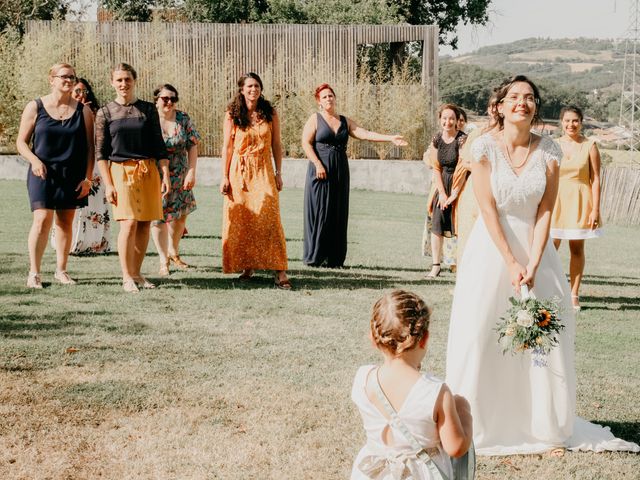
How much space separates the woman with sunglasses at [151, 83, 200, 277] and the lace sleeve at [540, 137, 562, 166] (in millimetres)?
5574

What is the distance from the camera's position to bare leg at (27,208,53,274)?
8922mm

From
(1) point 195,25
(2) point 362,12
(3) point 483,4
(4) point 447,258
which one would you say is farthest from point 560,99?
(4) point 447,258

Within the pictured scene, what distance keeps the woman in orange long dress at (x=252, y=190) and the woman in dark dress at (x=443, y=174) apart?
2.06m

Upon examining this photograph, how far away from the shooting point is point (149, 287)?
916 centimetres

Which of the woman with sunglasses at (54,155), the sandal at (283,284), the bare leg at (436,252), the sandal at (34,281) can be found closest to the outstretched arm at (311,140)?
the bare leg at (436,252)

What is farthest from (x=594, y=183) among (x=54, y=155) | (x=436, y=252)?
(x=54, y=155)


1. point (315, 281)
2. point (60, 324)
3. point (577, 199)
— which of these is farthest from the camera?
point (315, 281)

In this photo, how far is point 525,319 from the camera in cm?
444

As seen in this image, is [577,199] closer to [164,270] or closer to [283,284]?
[283,284]

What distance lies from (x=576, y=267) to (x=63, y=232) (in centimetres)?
513

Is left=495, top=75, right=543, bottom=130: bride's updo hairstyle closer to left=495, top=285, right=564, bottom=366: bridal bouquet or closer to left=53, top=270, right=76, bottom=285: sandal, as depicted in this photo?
left=495, top=285, right=564, bottom=366: bridal bouquet

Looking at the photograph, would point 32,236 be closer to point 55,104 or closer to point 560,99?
point 55,104

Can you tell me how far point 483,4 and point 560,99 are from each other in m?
15.4

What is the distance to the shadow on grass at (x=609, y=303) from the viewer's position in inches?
363
